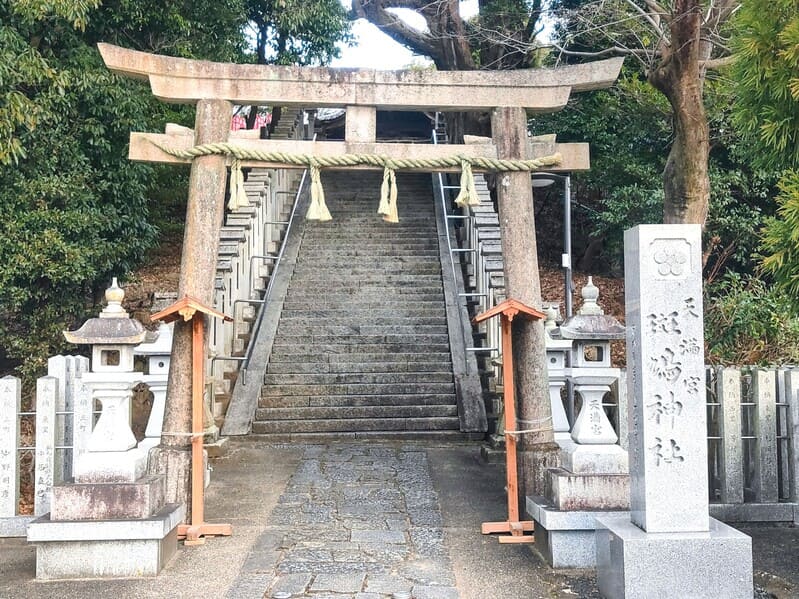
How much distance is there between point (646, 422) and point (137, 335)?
346 centimetres

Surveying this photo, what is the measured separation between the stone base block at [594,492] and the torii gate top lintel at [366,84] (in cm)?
321

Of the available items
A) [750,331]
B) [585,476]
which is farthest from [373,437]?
[750,331]

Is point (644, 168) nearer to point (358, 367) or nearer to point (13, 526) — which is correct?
point (358, 367)

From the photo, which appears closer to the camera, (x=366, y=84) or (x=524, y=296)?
(x=524, y=296)

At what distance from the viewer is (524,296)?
5984 mm

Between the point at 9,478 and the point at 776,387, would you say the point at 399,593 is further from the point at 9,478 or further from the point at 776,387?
the point at 776,387

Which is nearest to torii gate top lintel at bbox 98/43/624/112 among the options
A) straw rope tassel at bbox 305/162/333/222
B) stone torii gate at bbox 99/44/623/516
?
stone torii gate at bbox 99/44/623/516

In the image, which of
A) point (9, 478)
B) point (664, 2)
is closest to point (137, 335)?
point (9, 478)

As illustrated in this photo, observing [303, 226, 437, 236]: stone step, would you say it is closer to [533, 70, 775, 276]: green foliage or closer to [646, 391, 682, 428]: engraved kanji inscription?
[533, 70, 775, 276]: green foliage

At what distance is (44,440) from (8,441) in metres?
0.25

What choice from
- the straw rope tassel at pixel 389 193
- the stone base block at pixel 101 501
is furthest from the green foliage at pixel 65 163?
the stone base block at pixel 101 501

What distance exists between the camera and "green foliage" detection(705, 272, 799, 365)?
927 centimetres

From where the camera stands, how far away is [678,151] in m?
8.90

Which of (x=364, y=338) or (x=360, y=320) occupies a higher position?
(x=360, y=320)
